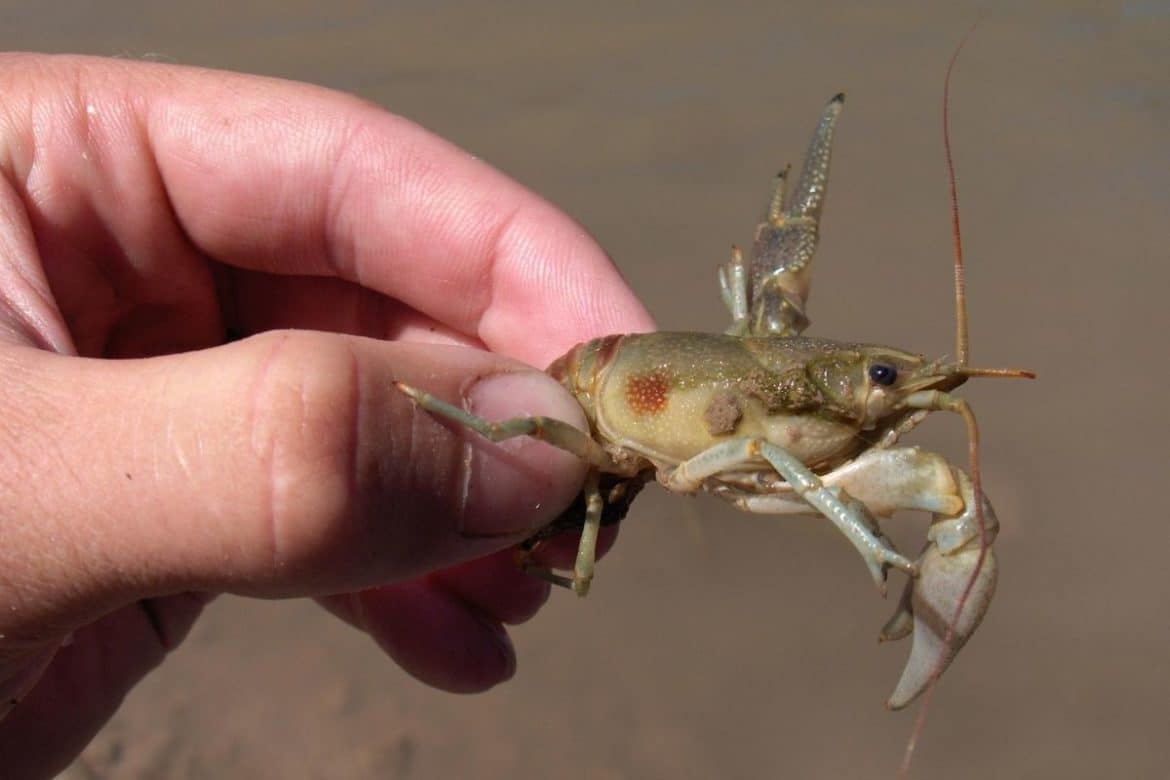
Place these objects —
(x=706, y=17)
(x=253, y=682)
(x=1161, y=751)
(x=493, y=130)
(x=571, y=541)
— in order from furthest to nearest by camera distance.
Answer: (x=706, y=17) → (x=493, y=130) → (x=253, y=682) → (x=1161, y=751) → (x=571, y=541)

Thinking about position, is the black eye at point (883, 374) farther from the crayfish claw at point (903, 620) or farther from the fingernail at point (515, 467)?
the fingernail at point (515, 467)

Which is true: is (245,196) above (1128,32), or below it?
below

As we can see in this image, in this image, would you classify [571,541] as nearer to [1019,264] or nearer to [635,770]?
[635,770]

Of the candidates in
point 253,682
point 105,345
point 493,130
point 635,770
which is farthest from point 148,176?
point 493,130

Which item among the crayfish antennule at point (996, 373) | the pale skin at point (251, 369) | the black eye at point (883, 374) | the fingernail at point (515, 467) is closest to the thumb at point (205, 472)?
Answer: the pale skin at point (251, 369)

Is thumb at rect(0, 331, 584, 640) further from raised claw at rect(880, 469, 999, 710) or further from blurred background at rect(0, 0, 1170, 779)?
blurred background at rect(0, 0, 1170, 779)

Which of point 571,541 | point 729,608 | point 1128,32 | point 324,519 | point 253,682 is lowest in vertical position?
point 253,682

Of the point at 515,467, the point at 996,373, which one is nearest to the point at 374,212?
the point at 515,467

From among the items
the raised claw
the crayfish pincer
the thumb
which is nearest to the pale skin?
the thumb
